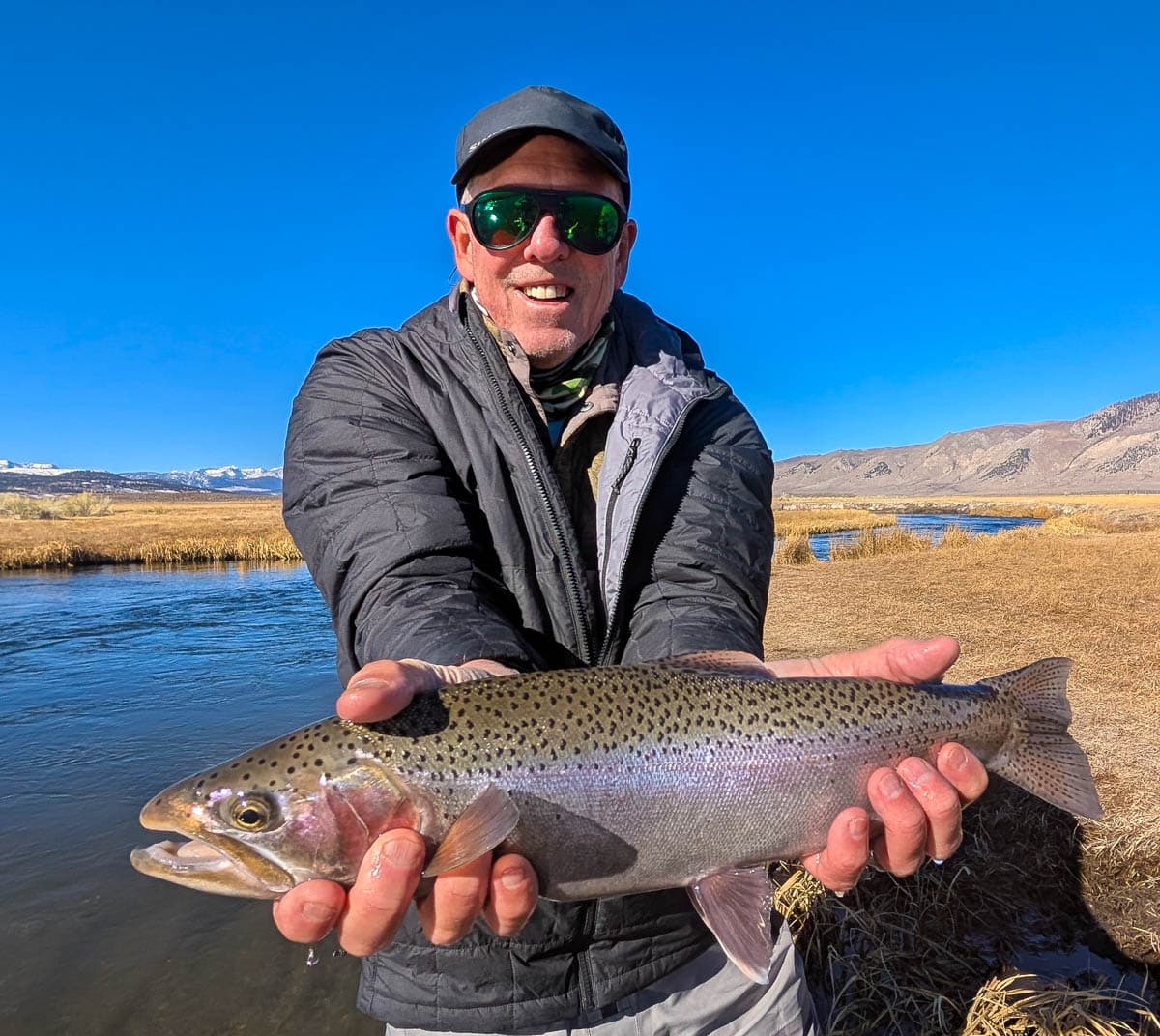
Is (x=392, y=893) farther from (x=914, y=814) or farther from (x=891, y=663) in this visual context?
(x=891, y=663)

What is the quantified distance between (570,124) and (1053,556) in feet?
69.1

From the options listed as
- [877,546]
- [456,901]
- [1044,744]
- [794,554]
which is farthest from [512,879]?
[877,546]

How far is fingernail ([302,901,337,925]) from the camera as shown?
2098 mm

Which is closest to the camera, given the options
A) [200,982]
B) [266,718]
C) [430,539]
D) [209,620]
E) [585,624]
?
[430,539]

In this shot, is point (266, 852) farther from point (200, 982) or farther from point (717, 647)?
point (200, 982)

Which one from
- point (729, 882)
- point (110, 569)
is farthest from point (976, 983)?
point (110, 569)

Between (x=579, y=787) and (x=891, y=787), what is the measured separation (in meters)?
1.03

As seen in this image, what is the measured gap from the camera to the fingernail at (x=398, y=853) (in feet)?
6.81

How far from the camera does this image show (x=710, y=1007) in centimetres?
284

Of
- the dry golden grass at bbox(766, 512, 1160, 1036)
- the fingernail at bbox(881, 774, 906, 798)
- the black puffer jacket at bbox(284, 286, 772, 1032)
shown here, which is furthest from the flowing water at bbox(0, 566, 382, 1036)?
the fingernail at bbox(881, 774, 906, 798)

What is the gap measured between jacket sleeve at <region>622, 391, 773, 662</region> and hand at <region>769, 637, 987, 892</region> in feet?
2.30

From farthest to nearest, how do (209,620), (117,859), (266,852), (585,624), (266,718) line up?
(209,620) < (266,718) < (117,859) < (585,624) < (266,852)

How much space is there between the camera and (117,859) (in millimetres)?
8086

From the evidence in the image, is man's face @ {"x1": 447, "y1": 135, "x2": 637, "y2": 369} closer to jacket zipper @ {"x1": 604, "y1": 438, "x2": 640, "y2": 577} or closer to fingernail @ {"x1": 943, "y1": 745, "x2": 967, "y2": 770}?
jacket zipper @ {"x1": 604, "y1": 438, "x2": 640, "y2": 577}
